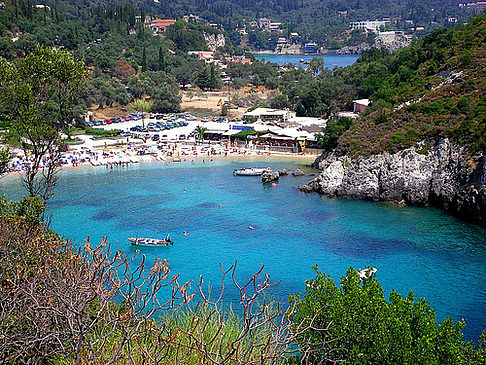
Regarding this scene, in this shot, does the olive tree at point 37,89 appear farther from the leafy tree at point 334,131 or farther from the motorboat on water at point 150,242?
the leafy tree at point 334,131

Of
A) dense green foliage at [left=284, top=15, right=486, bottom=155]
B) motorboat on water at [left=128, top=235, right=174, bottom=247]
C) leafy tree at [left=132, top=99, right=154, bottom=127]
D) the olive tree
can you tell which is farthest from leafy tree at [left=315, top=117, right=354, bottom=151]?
leafy tree at [left=132, top=99, right=154, bottom=127]

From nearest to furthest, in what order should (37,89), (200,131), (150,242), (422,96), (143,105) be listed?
(37,89)
(150,242)
(422,96)
(200,131)
(143,105)

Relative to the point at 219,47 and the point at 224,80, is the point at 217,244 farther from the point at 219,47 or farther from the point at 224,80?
the point at 219,47

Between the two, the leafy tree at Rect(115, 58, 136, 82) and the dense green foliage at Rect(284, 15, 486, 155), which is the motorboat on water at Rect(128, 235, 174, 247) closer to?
the dense green foliage at Rect(284, 15, 486, 155)

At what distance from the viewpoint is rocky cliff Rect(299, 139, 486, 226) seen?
3753 cm

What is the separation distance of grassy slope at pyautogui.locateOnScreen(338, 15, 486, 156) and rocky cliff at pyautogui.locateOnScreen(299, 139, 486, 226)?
3.26 feet

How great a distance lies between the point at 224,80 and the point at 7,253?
9864 cm

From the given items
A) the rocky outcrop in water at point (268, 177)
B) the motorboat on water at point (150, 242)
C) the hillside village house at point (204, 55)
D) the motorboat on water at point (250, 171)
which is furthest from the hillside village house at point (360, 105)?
the hillside village house at point (204, 55)

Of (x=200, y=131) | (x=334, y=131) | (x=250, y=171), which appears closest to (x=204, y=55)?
(x=200, y=131)

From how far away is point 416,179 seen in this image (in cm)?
4100

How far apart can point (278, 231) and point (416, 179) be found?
1228 cm

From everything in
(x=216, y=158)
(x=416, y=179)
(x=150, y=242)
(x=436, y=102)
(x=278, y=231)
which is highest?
(x=436, y=102)

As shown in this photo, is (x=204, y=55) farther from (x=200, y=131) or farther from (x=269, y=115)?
(x=200, y=131)

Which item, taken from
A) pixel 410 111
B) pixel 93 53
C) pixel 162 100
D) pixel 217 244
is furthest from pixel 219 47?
pixel 217 244
